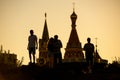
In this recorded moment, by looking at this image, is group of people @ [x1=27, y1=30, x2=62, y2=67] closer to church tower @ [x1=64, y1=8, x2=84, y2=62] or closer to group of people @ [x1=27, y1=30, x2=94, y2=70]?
group of people @ [x1=27, y1=30, x2=94, y2=70]

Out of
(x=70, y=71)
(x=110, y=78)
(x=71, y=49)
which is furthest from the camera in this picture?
(x=71, y=49)

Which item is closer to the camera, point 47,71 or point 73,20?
point 47,71

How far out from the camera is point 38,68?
49688mm

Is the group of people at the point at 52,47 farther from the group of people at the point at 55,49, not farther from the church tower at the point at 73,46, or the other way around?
the church tower at the point at 73,46

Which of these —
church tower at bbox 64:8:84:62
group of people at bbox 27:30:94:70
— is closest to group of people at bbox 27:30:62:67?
group of people at bbox 27:30:94:70

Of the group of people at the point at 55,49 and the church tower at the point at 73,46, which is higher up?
the church tower at the point at 73,46

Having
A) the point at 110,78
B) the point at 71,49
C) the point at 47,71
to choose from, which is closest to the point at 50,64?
the point at 47,71

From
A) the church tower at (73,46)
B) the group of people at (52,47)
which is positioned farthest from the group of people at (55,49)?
the church tower at (73,46)

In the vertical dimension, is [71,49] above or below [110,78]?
above

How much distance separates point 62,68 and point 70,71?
4.85 feet

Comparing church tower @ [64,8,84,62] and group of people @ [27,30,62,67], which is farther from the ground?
church tower @ [64,8,84,62]

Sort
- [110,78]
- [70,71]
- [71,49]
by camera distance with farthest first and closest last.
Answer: [71,49]
[70,71]
[110,78]

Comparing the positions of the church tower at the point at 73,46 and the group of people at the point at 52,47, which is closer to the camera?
the group of people at the point at 52,47

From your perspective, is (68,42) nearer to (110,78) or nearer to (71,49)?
(71,49)
